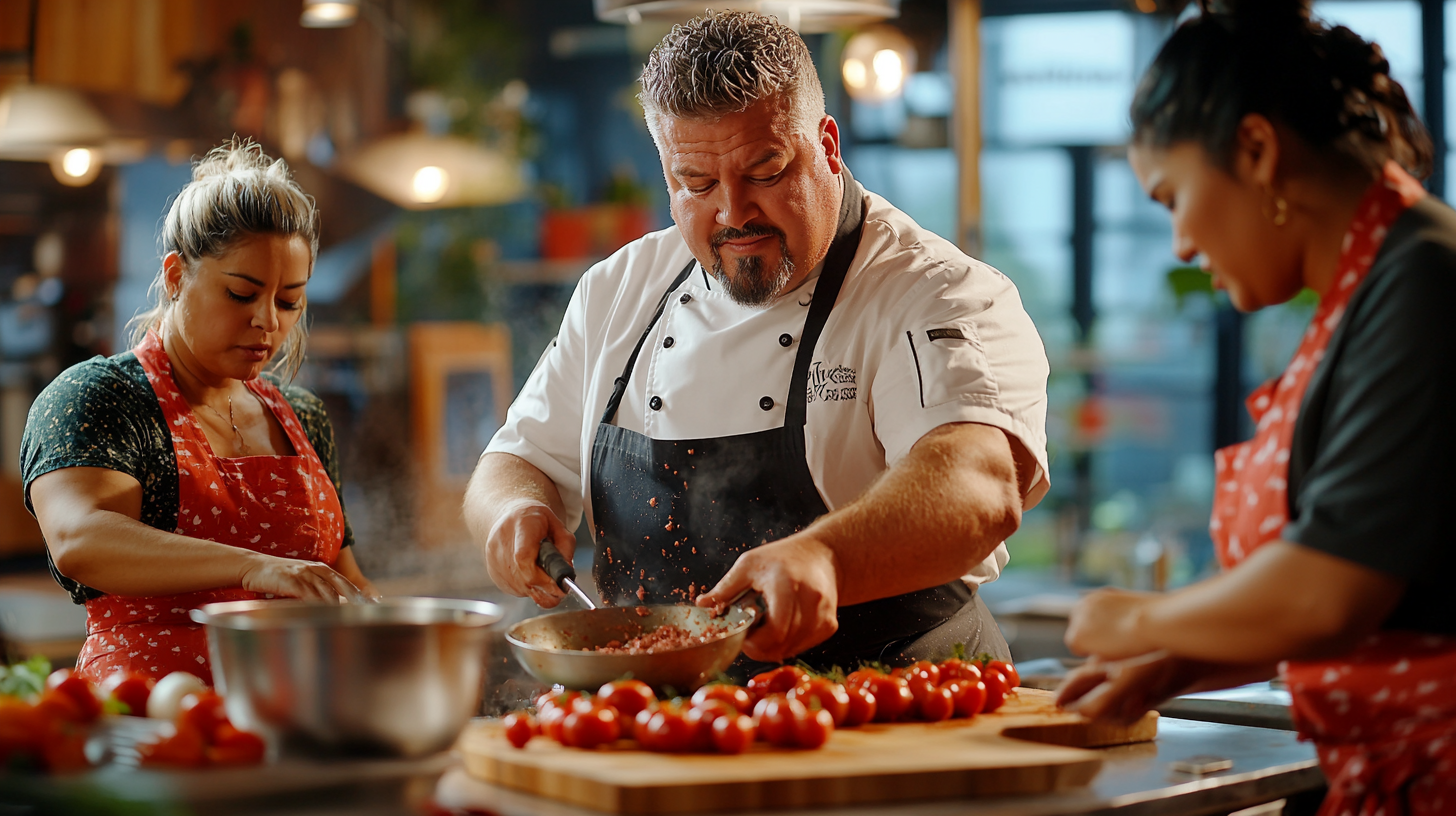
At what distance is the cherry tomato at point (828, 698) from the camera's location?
5.48ft

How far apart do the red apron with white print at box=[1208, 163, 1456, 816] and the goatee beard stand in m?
0.96

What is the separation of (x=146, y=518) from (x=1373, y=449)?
1.74m

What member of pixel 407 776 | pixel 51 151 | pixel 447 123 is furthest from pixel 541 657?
pixel 447 123

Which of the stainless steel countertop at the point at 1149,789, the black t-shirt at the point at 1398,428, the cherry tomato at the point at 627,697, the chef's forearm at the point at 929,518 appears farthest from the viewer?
the chef's forearm at the point at 929,518

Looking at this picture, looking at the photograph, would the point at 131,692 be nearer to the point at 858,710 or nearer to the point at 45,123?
the point at 858,710

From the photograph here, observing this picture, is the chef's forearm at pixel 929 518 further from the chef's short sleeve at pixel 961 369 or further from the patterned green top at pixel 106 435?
the patterned green top at pixel 106 435

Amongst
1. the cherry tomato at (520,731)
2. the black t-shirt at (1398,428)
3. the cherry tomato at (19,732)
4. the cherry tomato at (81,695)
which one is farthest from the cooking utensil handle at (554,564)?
the black t-shirt at (1398,428)

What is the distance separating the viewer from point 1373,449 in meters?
1.21

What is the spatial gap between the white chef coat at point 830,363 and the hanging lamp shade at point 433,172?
3.19 m

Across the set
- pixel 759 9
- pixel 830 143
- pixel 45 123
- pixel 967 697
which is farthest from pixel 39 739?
pixel 45 123

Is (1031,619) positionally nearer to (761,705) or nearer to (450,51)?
(761,705)

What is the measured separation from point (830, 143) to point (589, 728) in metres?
1.16

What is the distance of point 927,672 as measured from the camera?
5.97 feet

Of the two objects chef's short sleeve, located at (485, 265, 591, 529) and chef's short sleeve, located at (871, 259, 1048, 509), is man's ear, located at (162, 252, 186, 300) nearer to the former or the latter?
chef's short sleeve, located at (485, 265, 591, 529)
